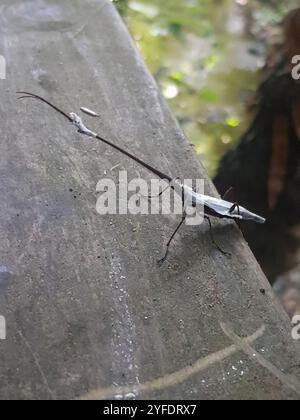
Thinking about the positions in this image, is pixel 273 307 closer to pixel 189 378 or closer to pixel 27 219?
pixel 189 378

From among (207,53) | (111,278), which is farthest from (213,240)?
(207,53)

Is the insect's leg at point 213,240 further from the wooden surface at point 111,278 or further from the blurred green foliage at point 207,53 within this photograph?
the blurred green foliage at point 207,53

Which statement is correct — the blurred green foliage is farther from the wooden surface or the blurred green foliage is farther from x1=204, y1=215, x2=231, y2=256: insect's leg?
x1=204, y1=215, x2=231, y2=256: insect's leg

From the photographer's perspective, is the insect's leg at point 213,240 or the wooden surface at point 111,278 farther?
the insect's leg at point 213,240

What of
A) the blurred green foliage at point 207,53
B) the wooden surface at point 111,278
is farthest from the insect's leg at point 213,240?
the blurred green foliage at point 207,53

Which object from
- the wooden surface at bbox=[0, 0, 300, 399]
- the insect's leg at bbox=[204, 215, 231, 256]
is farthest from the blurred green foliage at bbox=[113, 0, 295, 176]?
the insect's leg at bbox=[204, 215, 231, 256]
